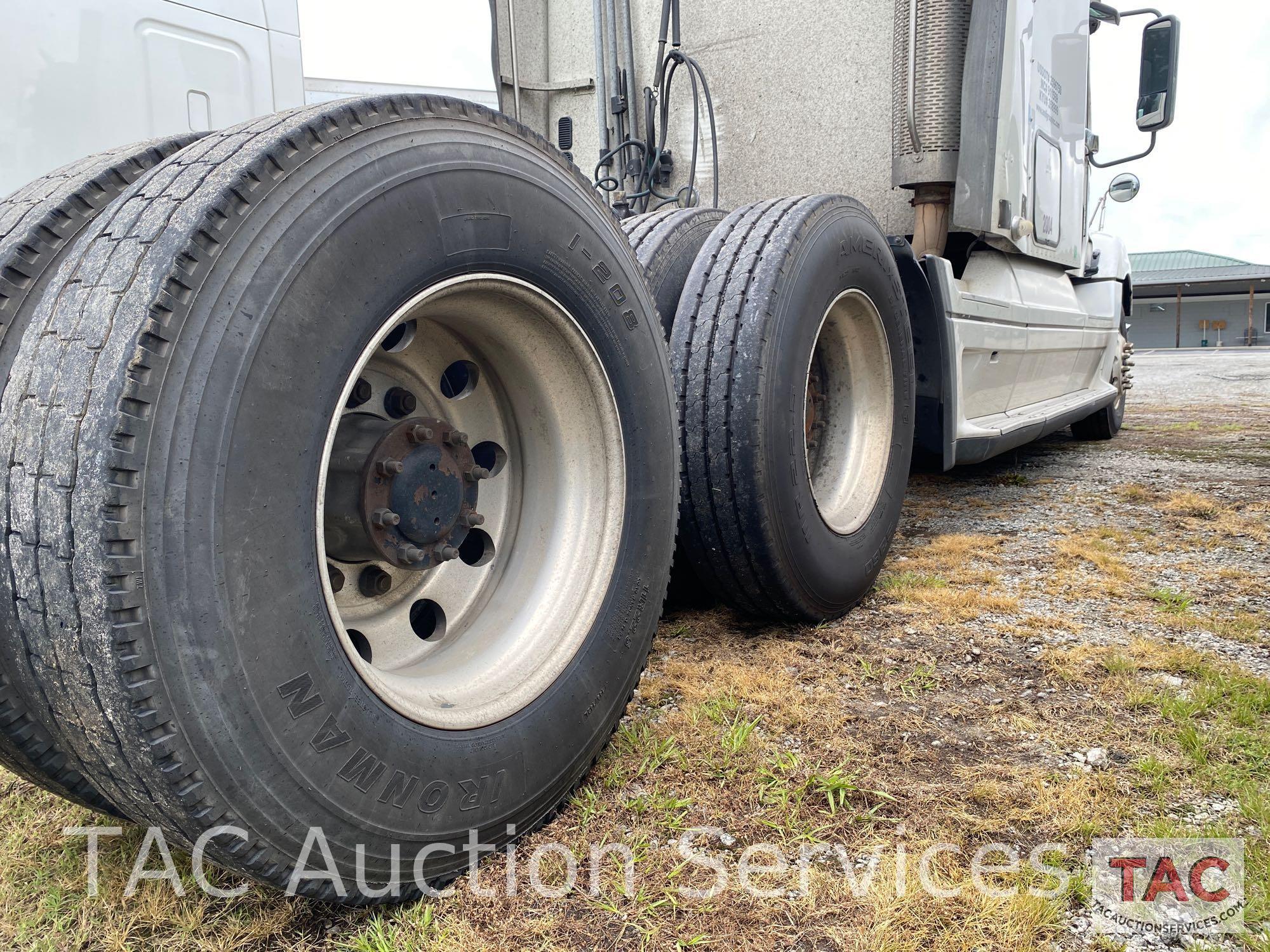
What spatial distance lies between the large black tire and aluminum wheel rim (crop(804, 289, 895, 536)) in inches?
75.7

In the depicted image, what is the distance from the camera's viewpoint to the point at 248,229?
108 centimetres

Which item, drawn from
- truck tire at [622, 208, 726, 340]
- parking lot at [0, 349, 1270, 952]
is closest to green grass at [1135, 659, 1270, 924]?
parking lot at [0, 349, 1270, 952]

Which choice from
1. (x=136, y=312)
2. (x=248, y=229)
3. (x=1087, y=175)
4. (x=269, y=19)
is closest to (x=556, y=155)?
(x=248, y=229)

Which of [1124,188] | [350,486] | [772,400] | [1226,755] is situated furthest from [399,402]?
[1124,188]

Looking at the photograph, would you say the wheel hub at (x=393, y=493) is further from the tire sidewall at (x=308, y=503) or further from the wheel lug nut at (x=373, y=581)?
the tire sidewall at (x=308, y=503)

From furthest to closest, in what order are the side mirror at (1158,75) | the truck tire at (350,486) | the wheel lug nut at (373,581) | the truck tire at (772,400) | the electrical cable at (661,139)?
the side mirror at (1158,75)
the electrical cable at (661,139)
the truck tire at (772,400)
the wheel lug nut at (373,581)
the truck tire at (350,486)

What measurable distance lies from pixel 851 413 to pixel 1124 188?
413cm

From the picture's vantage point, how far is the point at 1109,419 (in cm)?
622

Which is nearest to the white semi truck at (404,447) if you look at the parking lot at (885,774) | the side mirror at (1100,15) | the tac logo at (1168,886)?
the parking lot at (885,774)

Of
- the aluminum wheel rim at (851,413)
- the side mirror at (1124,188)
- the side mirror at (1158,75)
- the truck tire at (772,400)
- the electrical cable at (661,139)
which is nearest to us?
Result: the truck tire at (772,400)

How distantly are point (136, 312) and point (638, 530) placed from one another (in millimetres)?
930

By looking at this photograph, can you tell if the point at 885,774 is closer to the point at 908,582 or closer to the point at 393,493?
the point at 393,493

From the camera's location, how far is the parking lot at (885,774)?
50.0 inches

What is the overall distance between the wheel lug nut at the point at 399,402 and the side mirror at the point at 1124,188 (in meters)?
5.49
